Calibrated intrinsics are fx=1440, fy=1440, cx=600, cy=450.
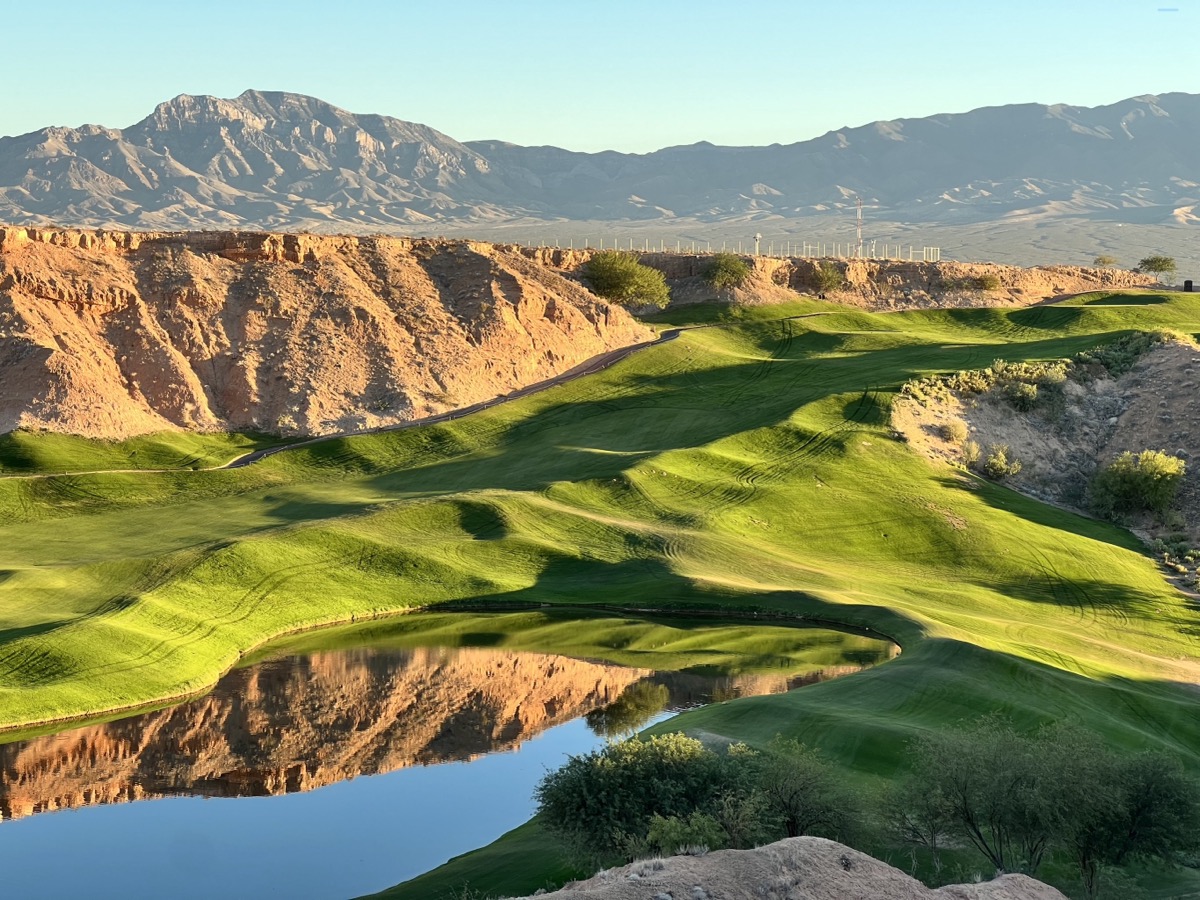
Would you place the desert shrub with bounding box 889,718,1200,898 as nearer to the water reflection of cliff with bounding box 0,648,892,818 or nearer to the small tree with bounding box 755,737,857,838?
the small tree with bounding box 755,737,857,838

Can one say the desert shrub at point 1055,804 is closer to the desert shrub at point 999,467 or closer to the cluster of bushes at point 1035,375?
the desert shrub at point 999,467

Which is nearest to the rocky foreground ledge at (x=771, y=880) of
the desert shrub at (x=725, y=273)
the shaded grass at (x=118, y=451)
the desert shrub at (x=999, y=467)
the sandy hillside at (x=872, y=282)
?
the shaded grass at (x=118, y=451)

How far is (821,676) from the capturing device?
5256 cm

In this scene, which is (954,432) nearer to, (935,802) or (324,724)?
(324,724)

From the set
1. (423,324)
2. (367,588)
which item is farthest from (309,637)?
(423,324)

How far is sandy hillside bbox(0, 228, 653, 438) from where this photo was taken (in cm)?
8256

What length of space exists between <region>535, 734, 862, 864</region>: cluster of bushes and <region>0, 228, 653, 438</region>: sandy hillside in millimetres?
57535

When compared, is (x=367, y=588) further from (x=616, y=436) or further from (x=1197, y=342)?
(x=1197, y=342)

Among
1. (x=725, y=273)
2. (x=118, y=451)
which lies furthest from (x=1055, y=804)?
(x=725, y=273)

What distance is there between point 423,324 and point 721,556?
35.4m

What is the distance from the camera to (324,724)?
46844 millimetres

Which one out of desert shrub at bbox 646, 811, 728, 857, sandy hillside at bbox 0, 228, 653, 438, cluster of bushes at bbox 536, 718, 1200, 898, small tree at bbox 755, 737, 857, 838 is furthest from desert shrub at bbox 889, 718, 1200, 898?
sandy hillside at bbox 0, 228, 653, 438

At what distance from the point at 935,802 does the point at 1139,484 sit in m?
55.9

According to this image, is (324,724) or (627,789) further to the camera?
(324,724)
